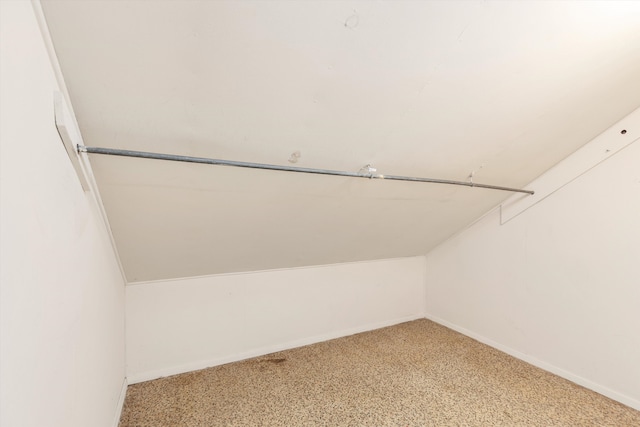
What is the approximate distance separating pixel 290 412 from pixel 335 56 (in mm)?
2102

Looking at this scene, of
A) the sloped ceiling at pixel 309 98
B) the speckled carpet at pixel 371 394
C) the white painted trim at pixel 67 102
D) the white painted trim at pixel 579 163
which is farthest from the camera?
the white painted trim at pixel 579 163

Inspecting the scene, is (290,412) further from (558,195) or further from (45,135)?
(558,195)

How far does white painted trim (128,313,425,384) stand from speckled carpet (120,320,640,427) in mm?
60

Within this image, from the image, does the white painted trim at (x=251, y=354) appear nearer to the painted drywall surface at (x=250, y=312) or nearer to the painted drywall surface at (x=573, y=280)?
the painted drywall surface at (x=250, y=312)

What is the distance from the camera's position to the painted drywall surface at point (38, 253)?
23.8 inches

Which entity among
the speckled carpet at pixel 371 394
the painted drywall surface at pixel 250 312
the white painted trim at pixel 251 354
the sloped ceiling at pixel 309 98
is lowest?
the speckled carpet at pixel 371 394

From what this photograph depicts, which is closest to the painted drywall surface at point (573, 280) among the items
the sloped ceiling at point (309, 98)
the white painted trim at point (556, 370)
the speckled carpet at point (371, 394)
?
the white painted trim at point (556, 370)

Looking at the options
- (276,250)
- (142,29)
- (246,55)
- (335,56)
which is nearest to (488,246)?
(276,250)

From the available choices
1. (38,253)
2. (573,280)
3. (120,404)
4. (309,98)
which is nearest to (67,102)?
(38,253)

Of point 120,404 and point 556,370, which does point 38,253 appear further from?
point 556,370

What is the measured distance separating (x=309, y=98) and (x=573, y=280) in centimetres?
256

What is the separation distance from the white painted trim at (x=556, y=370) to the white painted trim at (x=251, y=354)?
2.51ft

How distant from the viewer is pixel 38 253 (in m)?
0.75

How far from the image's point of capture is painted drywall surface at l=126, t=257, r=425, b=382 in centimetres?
224
